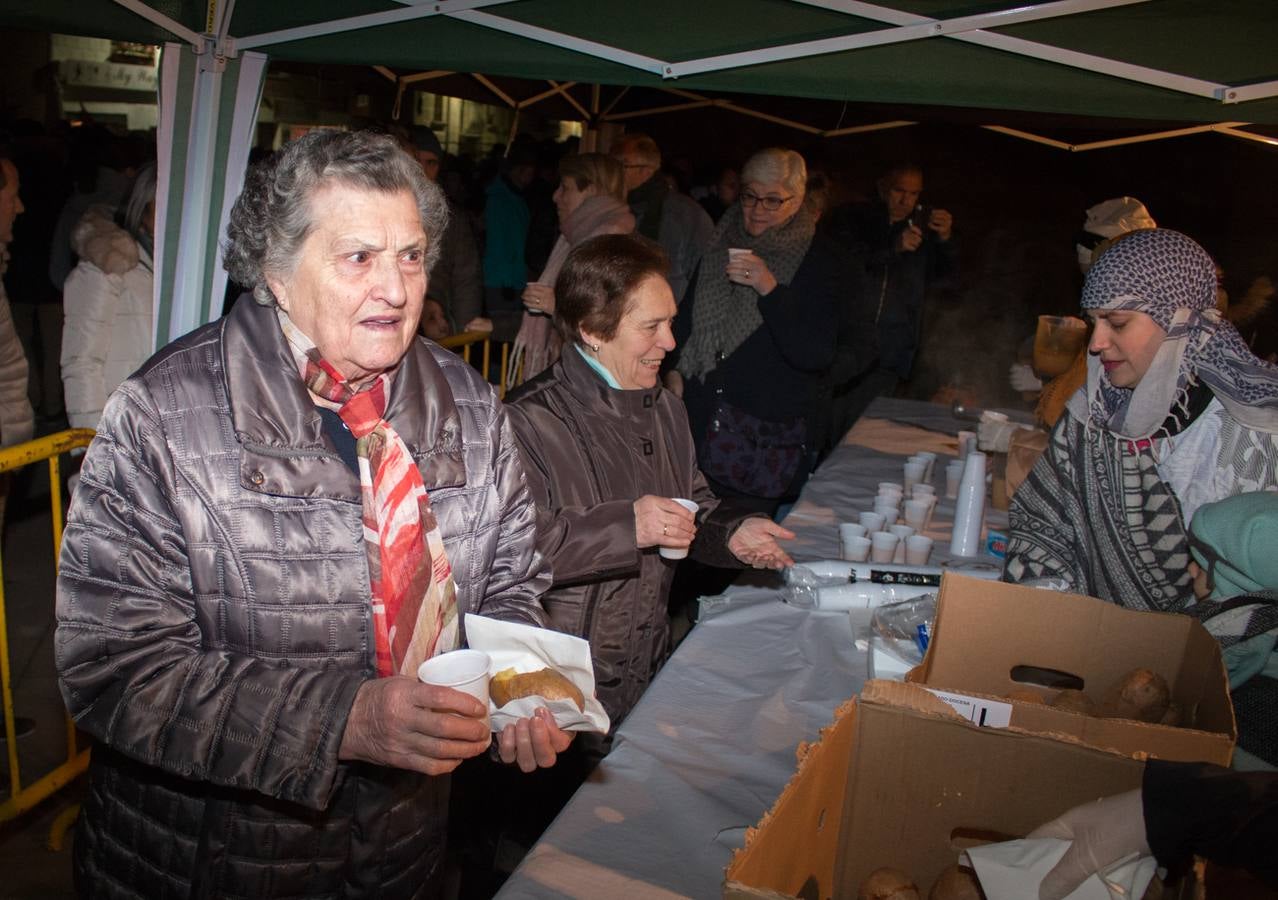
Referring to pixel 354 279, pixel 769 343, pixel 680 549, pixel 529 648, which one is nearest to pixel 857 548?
pixel 680 549

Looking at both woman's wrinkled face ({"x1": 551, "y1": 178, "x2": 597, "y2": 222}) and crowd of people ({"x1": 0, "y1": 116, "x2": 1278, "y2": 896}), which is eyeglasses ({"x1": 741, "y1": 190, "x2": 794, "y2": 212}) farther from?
crowd of people ({"x1": 0, "y1": 116, "x2": 1278, "y2": 896})

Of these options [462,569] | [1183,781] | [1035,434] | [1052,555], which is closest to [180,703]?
[462,569]

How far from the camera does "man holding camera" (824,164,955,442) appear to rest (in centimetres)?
639

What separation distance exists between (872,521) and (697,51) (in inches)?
68.9

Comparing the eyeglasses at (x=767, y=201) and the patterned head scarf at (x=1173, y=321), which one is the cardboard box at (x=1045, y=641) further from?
the eyeglasses at (x=767, y=201)

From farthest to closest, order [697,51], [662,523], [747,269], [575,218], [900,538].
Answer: [575,218] < [747,269] < [697,51] < [900,538] < [662,523]

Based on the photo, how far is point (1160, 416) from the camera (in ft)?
8.73

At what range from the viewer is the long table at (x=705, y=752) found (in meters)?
1.77

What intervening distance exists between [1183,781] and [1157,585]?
1400mm

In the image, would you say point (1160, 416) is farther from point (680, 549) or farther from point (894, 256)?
point (894, 256)

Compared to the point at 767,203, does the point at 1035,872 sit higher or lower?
lower

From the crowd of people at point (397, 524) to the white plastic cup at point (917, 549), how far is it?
0.35 meters

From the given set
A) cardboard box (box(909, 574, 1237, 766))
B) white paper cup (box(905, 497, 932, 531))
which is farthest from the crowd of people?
white paper cup (box(905, 497, 932, 531))

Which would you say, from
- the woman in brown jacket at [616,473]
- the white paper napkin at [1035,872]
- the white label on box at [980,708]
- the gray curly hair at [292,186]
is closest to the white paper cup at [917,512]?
the woman in brown jacket at [616,473]
